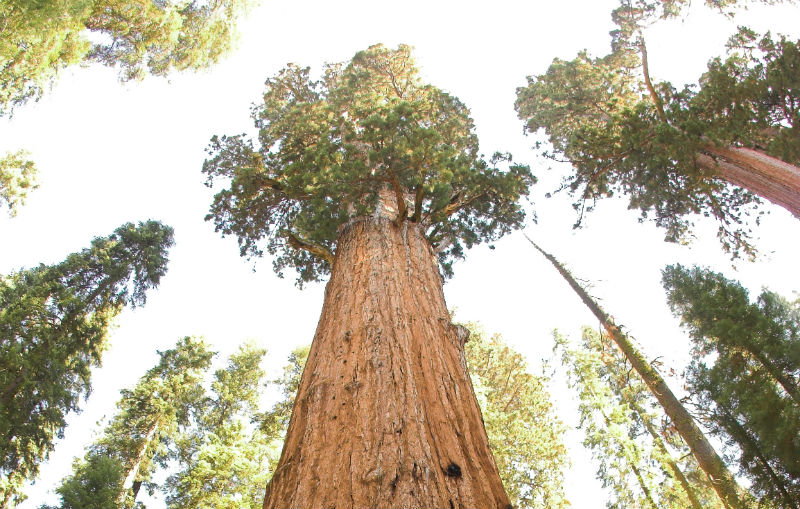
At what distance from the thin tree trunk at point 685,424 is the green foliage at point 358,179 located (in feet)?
16.2

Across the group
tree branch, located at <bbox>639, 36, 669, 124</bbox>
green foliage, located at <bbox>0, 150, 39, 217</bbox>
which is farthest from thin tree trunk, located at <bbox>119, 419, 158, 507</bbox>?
tree branch, located at <bbox>639, 36, 669, 124</bbox>

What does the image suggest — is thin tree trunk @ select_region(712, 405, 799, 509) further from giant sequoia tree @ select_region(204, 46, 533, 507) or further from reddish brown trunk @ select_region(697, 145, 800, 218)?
giant sequoia tree @ select_region(204, 46, 533, 507)

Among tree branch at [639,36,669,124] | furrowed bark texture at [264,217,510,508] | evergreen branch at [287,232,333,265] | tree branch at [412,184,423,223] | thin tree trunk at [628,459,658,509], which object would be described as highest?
tree branch at [639,36,669,124]

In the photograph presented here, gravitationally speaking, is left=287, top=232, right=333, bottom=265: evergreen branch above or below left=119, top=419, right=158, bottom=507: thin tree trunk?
below

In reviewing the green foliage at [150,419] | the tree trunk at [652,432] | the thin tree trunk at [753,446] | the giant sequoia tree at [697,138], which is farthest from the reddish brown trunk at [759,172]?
the green foliage at [150,419]

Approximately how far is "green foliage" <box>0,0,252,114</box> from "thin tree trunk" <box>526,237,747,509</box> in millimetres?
11585

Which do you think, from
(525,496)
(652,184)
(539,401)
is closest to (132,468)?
(525,496)

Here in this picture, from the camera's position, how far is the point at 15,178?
11859 millimetres

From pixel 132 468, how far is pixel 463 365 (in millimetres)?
14640

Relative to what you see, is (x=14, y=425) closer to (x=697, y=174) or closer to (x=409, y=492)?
(x=409, y=492)

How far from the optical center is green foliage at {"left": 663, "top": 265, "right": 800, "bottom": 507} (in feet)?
23.8

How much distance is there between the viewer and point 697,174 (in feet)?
31.8

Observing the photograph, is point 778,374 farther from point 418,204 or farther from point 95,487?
point 95,487

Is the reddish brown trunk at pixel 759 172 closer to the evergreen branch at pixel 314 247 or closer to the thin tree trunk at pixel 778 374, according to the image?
the thin tree trunk at pixel 778 374
